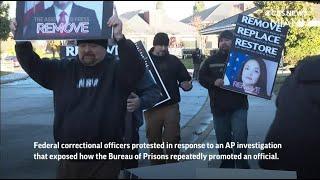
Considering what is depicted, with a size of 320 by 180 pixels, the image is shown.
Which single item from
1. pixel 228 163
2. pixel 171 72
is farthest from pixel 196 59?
pixel 228 163

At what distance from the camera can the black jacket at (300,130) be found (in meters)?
2.76

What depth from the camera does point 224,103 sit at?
6047mm

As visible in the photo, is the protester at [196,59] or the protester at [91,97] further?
the protester at [196,59]

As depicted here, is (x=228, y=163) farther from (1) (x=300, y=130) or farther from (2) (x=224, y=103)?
(1) (x=300, y=130)

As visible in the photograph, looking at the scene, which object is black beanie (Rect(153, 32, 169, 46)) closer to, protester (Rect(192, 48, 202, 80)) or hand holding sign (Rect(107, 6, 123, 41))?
protester (Rect(192, 48, 202, 80))

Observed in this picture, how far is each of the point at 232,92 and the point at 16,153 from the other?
A: 3.61m

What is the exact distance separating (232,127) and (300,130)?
3.38m

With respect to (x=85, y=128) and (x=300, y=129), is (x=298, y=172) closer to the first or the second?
(x=300, y=129)

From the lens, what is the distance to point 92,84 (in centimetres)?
321

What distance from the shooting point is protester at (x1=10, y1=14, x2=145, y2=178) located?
10.3 ft

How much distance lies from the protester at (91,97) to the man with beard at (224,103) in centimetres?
278

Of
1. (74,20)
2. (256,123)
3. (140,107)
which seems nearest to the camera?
(74,20)

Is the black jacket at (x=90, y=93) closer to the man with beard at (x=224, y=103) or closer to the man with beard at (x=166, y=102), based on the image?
the man with beard at (x=224, y=103)

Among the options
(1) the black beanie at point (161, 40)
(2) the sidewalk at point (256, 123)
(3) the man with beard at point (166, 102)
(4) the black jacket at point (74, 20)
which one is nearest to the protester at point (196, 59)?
(2) the sidewalk at point (256, 123)
